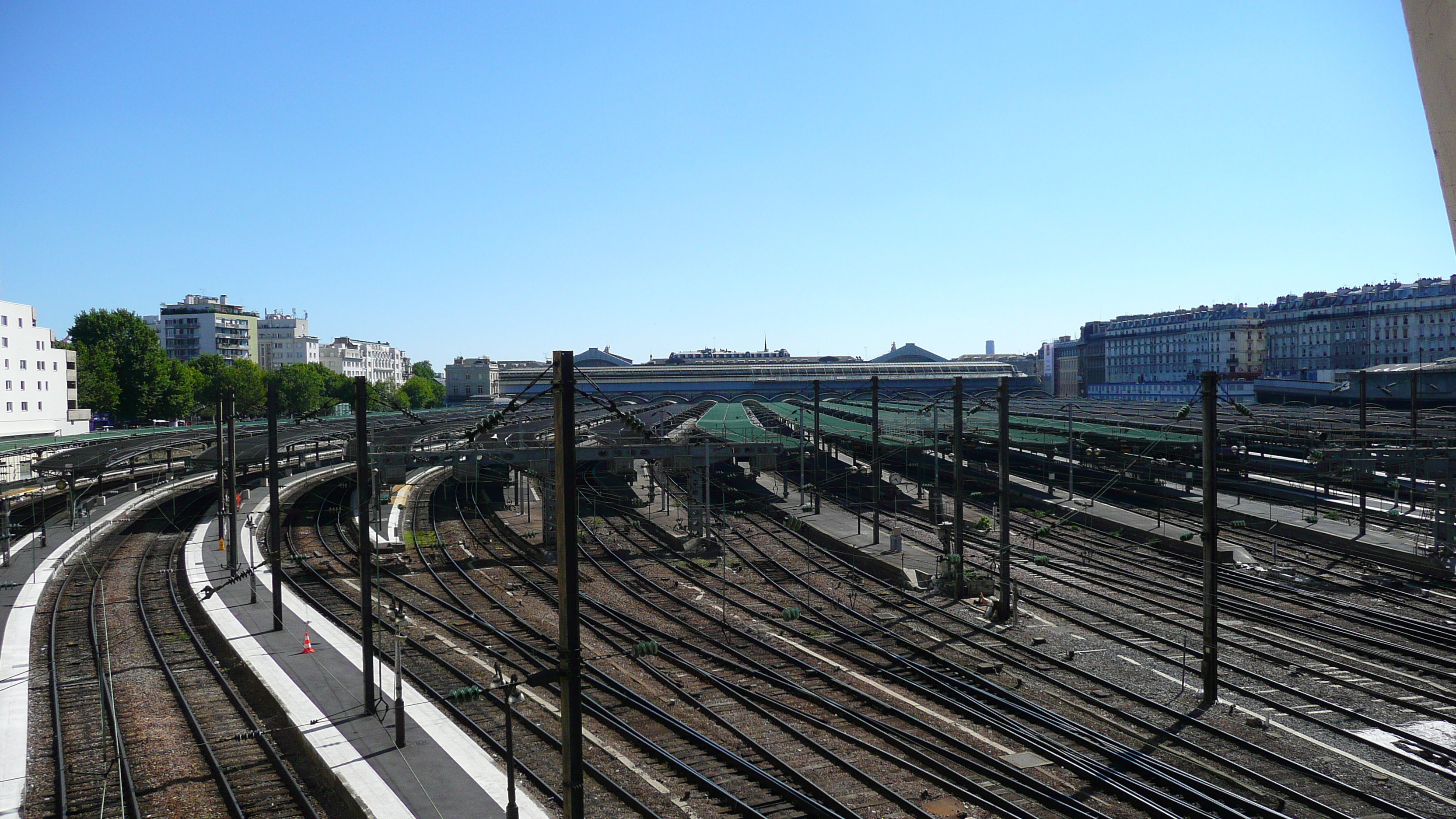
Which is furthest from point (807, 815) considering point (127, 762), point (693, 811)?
point (127, 762)

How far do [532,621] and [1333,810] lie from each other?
14252 millimetres

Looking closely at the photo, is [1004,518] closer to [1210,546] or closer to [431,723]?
[1210,546]

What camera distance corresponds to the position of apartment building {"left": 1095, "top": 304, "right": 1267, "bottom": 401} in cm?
10575

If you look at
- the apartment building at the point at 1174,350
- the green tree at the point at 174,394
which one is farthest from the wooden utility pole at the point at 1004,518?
the apartment building at the point at 1174,350

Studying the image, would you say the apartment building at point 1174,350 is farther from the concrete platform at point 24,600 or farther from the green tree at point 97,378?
the green tree at point 97,378

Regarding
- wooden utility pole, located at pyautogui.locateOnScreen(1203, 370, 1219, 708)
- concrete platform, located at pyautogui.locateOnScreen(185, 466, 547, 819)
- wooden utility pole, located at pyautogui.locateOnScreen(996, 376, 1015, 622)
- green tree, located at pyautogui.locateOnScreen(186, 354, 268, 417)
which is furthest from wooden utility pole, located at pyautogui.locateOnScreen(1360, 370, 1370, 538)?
green tree, located at pyautogui.locateOnScreen(186, 354, 268, 417)

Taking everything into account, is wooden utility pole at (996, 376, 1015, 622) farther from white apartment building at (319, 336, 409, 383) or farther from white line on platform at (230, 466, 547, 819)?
white apartment building at (319, 336, 409, 383)

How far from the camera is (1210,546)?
568 inches

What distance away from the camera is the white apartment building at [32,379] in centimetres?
5238

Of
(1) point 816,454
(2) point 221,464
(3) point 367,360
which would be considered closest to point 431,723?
(2) point 221,464

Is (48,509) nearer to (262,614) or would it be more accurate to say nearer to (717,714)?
(262,614)

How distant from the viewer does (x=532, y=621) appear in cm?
1983

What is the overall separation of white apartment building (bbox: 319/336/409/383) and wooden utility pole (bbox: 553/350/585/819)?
125384mm

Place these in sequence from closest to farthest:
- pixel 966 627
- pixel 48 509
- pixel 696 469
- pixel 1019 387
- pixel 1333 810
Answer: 1. pixel 1333 810
2. pixel 966 627
3. pixel 696 469
4. pixel 48 509
5. pixel 1019 387
